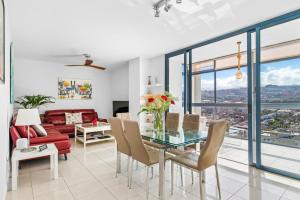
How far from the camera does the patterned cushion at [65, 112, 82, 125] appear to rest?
5.78m

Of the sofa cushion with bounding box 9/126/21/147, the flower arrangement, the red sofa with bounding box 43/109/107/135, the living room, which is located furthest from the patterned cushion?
the flower arrangement

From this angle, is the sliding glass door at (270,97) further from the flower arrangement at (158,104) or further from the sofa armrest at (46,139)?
the sofa armrest at (46,139)

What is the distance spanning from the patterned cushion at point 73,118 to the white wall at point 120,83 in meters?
1.62

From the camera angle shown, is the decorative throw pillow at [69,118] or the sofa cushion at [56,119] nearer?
the sofa cushion at [56,119]

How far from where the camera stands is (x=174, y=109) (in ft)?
16.1

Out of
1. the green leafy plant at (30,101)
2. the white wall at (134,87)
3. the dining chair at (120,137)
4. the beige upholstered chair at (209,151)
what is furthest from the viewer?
the white wall at (134,87)

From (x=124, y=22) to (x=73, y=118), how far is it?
4.13 meters

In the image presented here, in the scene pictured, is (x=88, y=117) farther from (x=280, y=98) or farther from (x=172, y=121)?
(x=280, y=98)

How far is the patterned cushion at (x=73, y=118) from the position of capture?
5.78 meters

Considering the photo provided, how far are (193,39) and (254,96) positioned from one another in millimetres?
1666

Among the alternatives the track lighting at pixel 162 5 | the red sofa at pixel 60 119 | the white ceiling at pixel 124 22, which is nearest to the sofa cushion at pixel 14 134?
the white ceiling at pixel 124 22

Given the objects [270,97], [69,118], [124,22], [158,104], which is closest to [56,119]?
[69,118]

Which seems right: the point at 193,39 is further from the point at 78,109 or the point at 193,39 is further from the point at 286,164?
the point at 78,109

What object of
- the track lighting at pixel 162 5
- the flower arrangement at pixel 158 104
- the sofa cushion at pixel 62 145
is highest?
the track lighting at pixel 162 5
